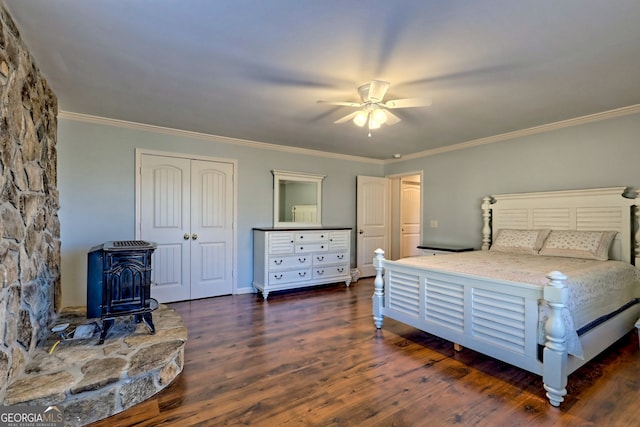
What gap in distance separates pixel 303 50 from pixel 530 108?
8.34 feet

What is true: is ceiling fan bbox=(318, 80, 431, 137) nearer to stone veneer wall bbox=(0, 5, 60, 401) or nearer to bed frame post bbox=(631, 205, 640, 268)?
stone veneer wall bbox=(0, 5, 60, 401)

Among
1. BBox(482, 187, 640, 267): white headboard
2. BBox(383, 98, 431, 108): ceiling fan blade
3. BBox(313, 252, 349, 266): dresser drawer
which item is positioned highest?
BBox(383, 98, 431, 108): ceiling fan blade

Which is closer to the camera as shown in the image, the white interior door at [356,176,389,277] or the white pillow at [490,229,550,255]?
the white pillow at [490,229,550,255]

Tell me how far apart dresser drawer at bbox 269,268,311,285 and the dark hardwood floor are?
1.29 meters

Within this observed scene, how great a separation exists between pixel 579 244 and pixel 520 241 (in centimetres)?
58

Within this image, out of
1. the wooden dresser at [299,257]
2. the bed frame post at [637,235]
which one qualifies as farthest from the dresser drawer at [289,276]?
the bed frame post at [637,235]

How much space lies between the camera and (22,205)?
2152 mm

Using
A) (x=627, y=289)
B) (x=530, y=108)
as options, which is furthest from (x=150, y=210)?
(x=627, y=289)

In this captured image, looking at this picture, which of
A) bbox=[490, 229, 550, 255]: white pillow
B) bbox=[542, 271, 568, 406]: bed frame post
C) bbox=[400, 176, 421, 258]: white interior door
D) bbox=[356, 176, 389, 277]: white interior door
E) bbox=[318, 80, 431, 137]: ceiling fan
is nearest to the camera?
bbox=[542, 271, 568, 406]: bed frame post

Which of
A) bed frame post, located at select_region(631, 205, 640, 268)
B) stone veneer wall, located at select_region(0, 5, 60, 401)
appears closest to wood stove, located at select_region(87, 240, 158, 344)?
stone veneer wall, located at select_region(0, 5, 60, 401)

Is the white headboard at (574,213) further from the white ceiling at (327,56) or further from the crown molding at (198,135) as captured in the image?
the crown molding at (198,135)

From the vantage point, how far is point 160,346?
235 cm

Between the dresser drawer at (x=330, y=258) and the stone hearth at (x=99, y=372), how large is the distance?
2.63 m

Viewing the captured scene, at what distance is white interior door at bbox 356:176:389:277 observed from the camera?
588 centimetres
